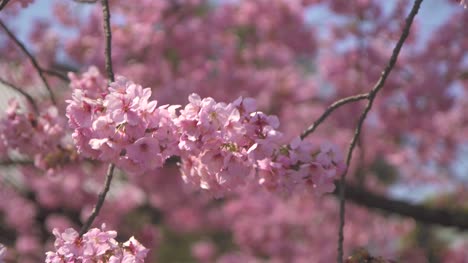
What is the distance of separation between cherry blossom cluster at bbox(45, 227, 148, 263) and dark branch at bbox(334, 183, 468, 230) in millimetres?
2561

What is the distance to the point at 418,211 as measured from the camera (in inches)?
156

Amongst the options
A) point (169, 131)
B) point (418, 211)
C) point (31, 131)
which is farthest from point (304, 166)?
point (418, 211)

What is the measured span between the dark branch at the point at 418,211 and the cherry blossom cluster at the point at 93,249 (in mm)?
2561

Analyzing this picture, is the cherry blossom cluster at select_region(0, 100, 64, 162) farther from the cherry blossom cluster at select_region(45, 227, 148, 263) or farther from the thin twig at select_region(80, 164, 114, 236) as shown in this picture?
the cherry blossom cluster at select_region(45, 227, 148, 263)

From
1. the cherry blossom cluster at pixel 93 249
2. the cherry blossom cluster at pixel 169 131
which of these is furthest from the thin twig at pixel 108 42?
the cherry blossom cluster at pixel 93 249

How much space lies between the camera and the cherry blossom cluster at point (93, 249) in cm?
172

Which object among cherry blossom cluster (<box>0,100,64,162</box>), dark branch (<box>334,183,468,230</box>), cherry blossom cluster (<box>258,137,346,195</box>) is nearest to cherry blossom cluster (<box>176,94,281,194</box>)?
cherry blossom cluster (<box>258,137,346,195</box>)

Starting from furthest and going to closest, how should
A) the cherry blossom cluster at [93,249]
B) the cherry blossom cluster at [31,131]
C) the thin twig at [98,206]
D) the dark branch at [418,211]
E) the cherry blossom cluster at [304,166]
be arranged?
the dark branch at [418,211] → the cherry blossom cluster at [31,131] → the cherry blossom cluster at [304,166] → the thin twig at [98,206] → the cherry blossom cluster at [93,249]

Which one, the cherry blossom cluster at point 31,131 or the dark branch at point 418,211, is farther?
the dark branch at point 418,211

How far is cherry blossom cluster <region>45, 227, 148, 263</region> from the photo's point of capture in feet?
5.65

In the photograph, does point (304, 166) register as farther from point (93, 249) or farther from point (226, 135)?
point (93, 249)

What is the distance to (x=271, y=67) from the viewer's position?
7312mm

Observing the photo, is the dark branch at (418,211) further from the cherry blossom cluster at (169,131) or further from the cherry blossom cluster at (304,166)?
the cherry blossom cluster at (169,131)

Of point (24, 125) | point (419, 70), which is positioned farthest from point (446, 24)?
point (24, 125)
